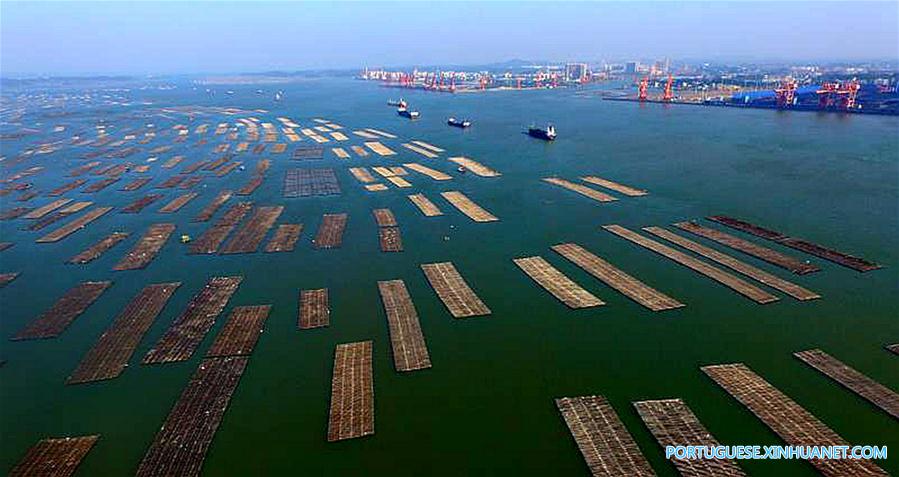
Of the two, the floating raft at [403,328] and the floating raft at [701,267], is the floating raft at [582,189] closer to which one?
the floating raft at [701,267]

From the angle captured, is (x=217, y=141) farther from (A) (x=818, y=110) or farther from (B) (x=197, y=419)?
(A) (x=818, y=110)

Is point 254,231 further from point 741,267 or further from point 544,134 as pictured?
point 544,134

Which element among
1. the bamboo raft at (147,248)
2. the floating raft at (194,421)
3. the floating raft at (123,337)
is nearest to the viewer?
the floating raft at (194,421)

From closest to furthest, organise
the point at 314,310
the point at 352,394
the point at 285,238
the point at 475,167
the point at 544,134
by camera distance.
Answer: the point at 352,394
the point at 314,310
the point at 285,238
the point at 475,167
the point at 544,134

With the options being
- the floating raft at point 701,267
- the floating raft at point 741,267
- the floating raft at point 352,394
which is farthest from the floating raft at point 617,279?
the floating raft at point 352,394

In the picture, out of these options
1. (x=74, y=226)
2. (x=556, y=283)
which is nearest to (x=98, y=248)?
(x=74, y=226)
